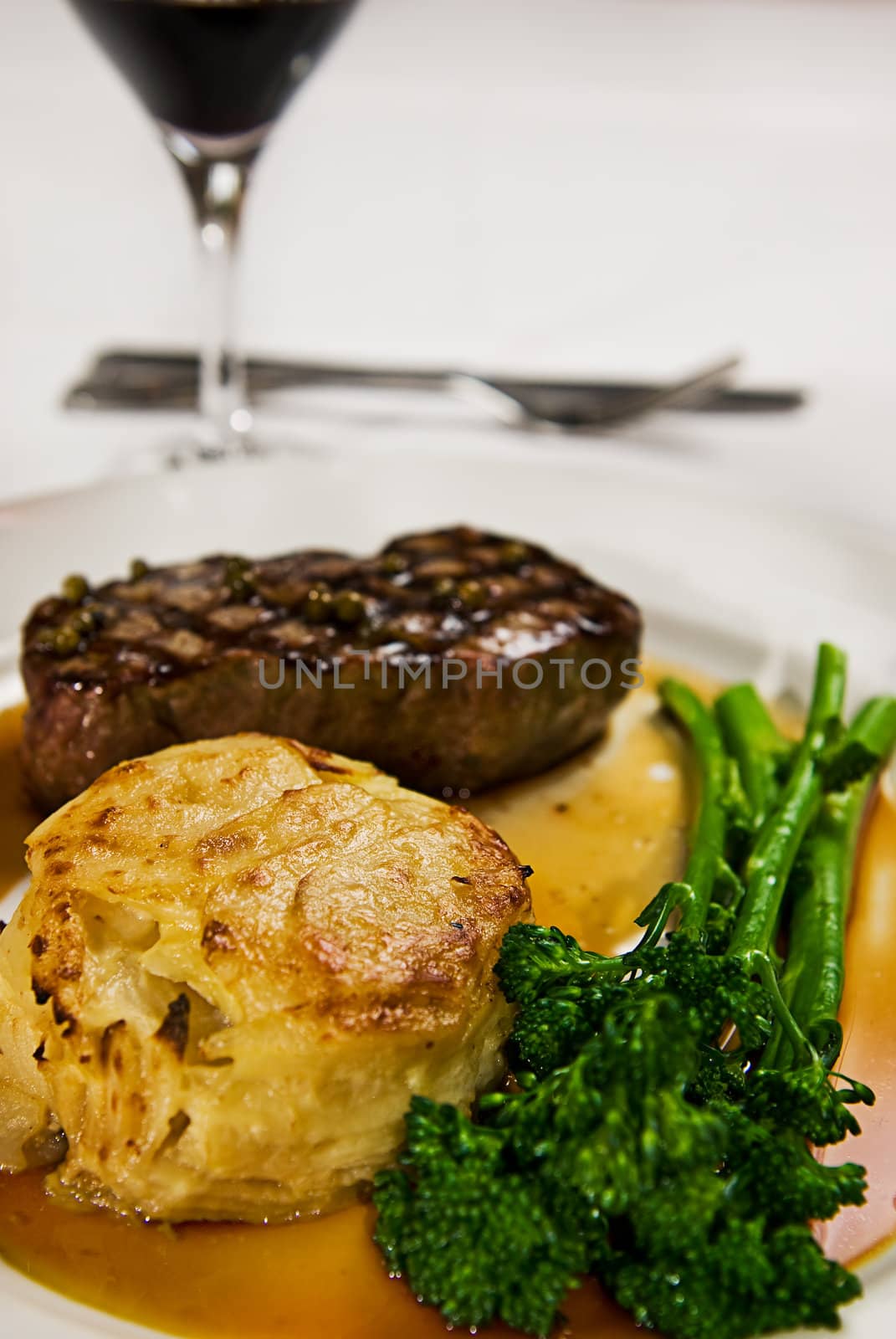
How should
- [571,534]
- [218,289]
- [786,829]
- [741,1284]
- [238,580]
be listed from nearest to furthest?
[741,1284]
[786,829]
[238,580]
[571,534]
[218,289]

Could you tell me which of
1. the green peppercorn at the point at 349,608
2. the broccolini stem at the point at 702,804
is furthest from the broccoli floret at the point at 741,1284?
the green peppercorn at the point at 349,608

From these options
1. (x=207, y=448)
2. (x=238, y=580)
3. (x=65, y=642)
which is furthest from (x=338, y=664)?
(x=207, y=448)

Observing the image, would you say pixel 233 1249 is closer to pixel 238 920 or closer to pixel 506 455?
pixel 238 920

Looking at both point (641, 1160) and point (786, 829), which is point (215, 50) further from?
point (641, 1160)

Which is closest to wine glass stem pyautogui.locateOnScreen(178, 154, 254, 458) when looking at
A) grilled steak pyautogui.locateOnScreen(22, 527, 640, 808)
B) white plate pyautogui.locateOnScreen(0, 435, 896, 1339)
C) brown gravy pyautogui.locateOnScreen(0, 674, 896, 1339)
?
white plate pyautogui.locateOnScreen(0, 435, 896, 1339)

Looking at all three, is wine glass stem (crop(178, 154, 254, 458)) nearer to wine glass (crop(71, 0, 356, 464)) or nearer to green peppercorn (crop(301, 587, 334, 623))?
wine glass (crop(71, 0, 356, 464))

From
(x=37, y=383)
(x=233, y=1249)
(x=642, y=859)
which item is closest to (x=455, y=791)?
(x=642, y=859)

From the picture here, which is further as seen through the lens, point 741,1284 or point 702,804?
point 702,804
